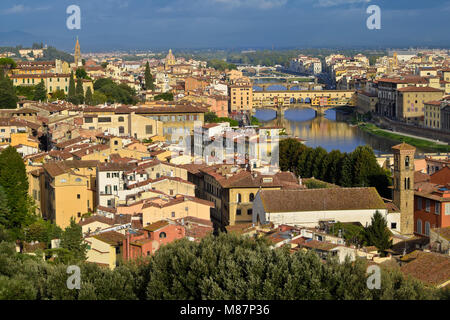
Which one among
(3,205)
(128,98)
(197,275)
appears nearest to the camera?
(197,275)

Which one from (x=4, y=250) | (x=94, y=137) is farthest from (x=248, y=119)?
(x=4, y=250)

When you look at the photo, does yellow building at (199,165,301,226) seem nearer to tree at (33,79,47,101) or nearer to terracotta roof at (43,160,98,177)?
terracotta roof at (43,160,98,177)

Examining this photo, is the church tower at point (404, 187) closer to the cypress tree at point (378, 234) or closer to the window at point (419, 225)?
the window at point (419, 225)

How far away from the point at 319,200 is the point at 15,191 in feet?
12.7

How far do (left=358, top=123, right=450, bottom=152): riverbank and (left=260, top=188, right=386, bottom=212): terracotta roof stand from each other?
48.6 ft

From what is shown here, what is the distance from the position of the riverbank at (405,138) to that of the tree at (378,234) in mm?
15537

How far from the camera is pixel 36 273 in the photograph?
22.6ft

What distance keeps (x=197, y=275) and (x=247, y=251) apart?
44 cm

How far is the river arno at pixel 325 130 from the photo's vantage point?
27.3m

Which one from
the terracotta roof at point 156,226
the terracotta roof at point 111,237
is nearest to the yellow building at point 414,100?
the terracotta roof at point 156,226

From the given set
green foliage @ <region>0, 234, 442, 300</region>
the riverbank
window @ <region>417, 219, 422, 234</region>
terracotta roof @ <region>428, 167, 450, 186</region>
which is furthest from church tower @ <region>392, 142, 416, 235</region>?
the riverbank

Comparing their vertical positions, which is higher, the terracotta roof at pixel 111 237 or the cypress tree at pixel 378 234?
the terracotta roof at pixel 111 237
